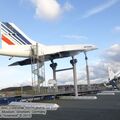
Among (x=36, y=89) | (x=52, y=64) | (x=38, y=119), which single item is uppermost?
(x=52, y=64)

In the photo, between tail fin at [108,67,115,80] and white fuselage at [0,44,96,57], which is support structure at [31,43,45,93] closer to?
white fuselage at [0,44,96,57]

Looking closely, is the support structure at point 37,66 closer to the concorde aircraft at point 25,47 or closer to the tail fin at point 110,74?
the concorde aircraft at point 25,47

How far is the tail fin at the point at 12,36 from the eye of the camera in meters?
91.0

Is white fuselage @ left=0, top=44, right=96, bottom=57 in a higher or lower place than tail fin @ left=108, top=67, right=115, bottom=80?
lower

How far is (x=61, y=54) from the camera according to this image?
95.1m

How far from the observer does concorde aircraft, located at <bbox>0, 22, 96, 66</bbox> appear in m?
90.3

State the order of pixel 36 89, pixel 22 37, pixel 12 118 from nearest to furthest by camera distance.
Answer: pixel 12 118 → pixel 36 89 → pixel 22 37

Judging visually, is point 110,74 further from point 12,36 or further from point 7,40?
point 7,40

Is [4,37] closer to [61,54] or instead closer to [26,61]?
[26,61]

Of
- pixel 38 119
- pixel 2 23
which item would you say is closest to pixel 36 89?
pixel 2 23

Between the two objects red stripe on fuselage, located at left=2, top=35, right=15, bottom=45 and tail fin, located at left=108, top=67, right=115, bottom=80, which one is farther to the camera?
tail fin, located at left=108, top=67, right=115, bottom=80

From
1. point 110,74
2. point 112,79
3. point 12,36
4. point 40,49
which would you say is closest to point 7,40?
point 12,36

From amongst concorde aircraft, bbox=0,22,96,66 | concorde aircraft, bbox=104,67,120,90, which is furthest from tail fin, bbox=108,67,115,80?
concorde aircraft, bbox=0,22,96,66

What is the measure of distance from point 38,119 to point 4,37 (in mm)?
55735
